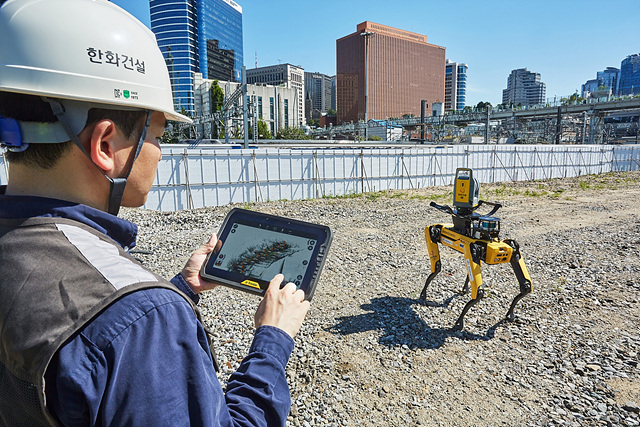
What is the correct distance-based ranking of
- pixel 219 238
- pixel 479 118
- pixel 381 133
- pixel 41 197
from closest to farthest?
pixel 41 197, pixel 219 238, pixel 479 118, pixel 381 133

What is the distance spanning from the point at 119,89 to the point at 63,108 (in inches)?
7.2

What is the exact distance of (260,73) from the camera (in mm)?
137375

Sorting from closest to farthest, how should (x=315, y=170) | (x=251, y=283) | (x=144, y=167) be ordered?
1. (x=144, y=167)
2. (x=251, y=283)
3. (x=315, y=170)

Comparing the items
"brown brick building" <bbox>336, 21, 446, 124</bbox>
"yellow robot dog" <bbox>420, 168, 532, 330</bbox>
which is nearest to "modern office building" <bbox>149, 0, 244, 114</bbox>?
"brown brick building" <bbox>336, 21, 446, 124</bbox>

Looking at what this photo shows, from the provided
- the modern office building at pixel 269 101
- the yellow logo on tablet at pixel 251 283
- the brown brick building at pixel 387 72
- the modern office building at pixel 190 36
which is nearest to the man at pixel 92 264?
the yellow logo on tablet at pixel 251 283

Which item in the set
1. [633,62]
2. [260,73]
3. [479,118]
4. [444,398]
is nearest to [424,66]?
[260,73]

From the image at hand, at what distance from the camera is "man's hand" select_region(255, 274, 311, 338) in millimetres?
1384

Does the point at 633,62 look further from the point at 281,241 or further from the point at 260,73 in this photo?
the point at 281,241

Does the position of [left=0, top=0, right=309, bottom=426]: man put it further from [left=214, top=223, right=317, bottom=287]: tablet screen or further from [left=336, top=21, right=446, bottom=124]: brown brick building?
[left=336, top=21, right=446, bottom=124]: brown brick building

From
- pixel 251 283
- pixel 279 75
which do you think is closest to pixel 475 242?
pixel 251 283

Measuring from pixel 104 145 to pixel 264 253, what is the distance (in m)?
0.88

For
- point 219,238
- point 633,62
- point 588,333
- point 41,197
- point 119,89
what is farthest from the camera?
point 633,62

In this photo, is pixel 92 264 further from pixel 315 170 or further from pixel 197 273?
pixel 315 170

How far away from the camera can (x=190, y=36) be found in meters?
90.2
